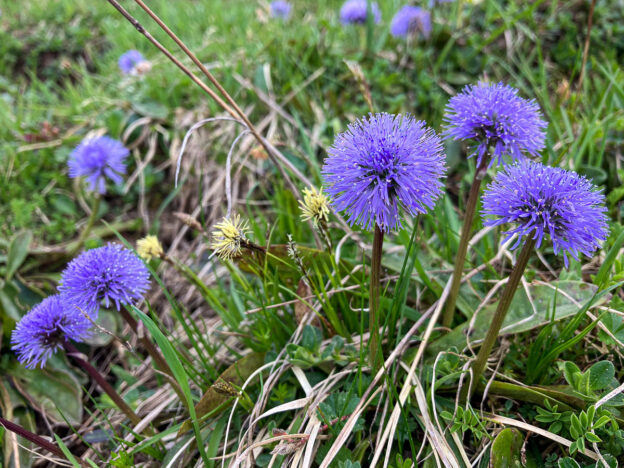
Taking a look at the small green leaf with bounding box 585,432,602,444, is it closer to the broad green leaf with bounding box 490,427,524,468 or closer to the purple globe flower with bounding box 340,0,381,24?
the broad green leaf with bounding box 490,427,524,468

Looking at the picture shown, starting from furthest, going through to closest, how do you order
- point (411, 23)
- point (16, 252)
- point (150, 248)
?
point (411, 23), point (16, 252), point (150, 248)

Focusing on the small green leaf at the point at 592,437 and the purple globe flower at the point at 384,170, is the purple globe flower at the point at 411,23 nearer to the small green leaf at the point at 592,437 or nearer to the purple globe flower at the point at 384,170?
the purple globe flower at the point at 384,170

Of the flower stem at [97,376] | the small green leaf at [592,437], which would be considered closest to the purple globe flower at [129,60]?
the flower stem at [97,376]

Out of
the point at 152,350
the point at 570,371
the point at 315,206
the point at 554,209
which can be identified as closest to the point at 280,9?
the point at 315,206

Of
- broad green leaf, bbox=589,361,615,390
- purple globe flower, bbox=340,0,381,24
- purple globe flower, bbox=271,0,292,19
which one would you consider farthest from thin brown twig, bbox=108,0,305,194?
purple globe flower, bbox=271,0,292,19

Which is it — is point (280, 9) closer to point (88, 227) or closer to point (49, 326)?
point (88, 227)

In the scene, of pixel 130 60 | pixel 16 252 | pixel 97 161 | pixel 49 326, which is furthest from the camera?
pixel 130 60

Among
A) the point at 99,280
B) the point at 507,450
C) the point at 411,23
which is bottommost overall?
the point at 507,450
